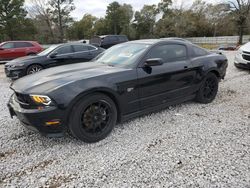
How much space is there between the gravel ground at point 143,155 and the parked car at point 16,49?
9.67 metres

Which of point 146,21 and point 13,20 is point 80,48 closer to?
point 13,20

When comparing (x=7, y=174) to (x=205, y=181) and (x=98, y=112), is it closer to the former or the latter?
(x=98, y=112)

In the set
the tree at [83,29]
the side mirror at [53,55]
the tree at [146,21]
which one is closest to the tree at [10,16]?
the tree at [83,29]

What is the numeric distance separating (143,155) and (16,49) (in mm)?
12226

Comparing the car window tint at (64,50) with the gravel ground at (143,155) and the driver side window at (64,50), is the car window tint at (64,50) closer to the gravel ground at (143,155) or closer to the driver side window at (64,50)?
the driver side window at (64,50)

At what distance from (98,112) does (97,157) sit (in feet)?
2.13

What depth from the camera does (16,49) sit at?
12508 mm

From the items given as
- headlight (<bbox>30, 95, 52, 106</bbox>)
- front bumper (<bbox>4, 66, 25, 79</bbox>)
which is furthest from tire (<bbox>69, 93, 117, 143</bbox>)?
front bumper (<bbox>4, 66, 25, 79</bbox>)

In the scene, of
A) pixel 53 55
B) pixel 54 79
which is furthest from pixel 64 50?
pixel 54 79

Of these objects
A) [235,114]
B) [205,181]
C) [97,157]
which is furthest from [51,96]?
[235,114]

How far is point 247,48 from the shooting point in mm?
7516

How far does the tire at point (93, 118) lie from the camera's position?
9.46ft

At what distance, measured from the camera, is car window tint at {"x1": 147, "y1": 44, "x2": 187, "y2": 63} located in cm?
380

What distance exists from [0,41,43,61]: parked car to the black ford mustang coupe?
988 centimetres
